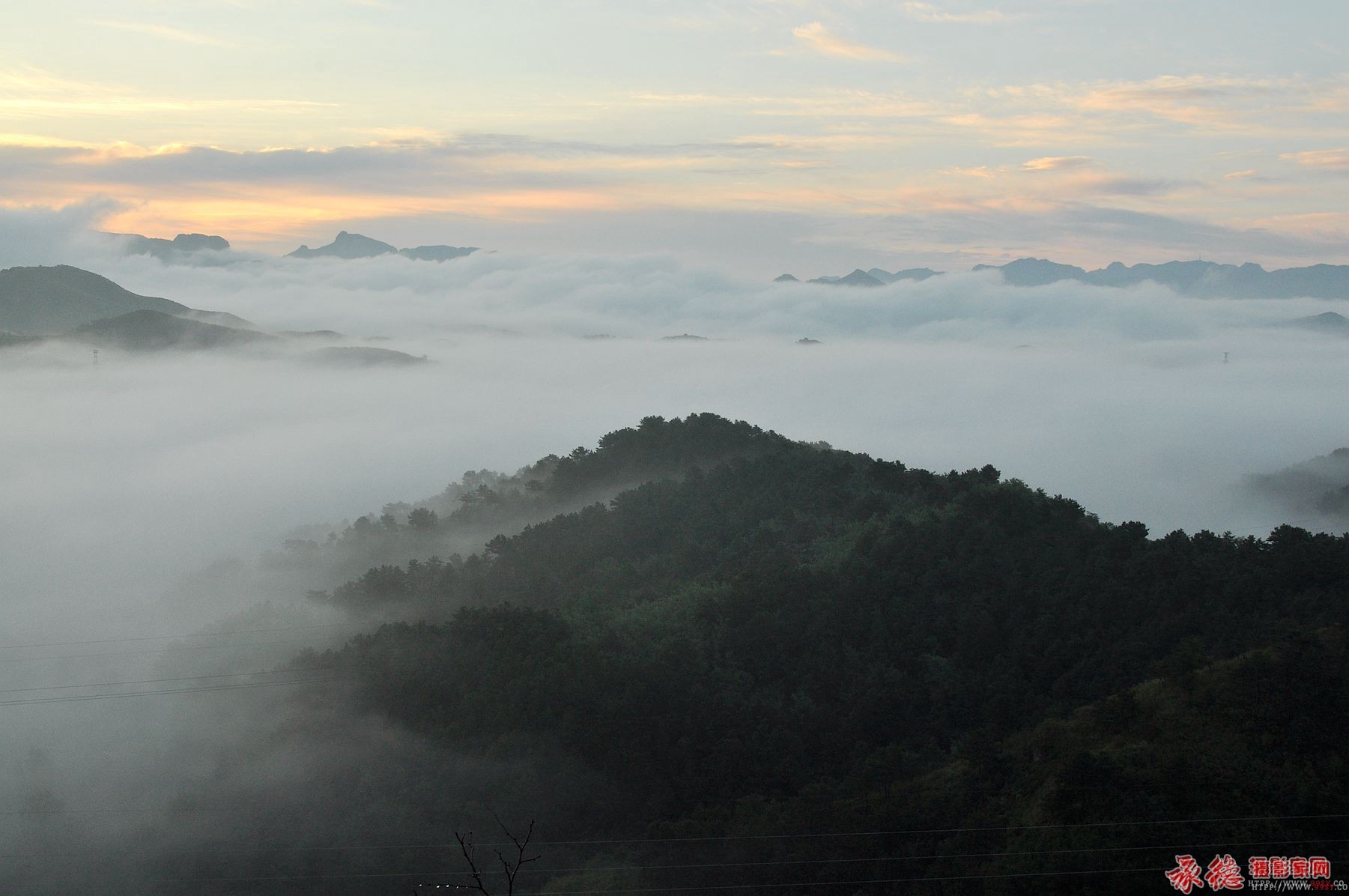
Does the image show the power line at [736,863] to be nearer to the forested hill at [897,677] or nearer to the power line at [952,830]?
the forested hill at [897,677]

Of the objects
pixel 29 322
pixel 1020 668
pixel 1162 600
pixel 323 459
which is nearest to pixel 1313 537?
pixel 1162 600

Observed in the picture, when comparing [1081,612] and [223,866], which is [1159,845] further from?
[223,866]

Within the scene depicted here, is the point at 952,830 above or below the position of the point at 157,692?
above

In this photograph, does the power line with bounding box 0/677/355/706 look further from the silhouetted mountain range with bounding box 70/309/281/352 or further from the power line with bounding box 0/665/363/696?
the silhouetted mountain range with bounding box 70/309/281/352

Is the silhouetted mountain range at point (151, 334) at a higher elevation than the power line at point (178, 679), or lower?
higher

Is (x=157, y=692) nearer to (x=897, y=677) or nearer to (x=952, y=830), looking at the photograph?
(x=897, y=677)

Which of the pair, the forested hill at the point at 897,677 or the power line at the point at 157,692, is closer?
the forested hill at the point at 897,677

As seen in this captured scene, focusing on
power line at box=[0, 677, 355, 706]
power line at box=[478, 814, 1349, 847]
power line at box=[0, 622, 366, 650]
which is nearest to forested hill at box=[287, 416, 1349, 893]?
power line at box=[478, 814, 1349, 847]

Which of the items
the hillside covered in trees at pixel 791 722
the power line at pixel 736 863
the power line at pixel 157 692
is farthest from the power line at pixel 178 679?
the power line at pixel 736 863

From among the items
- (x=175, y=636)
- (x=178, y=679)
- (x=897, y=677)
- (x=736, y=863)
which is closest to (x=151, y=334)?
(x=175, y=636)

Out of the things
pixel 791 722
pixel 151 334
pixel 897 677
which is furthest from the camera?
pixel 151 334
